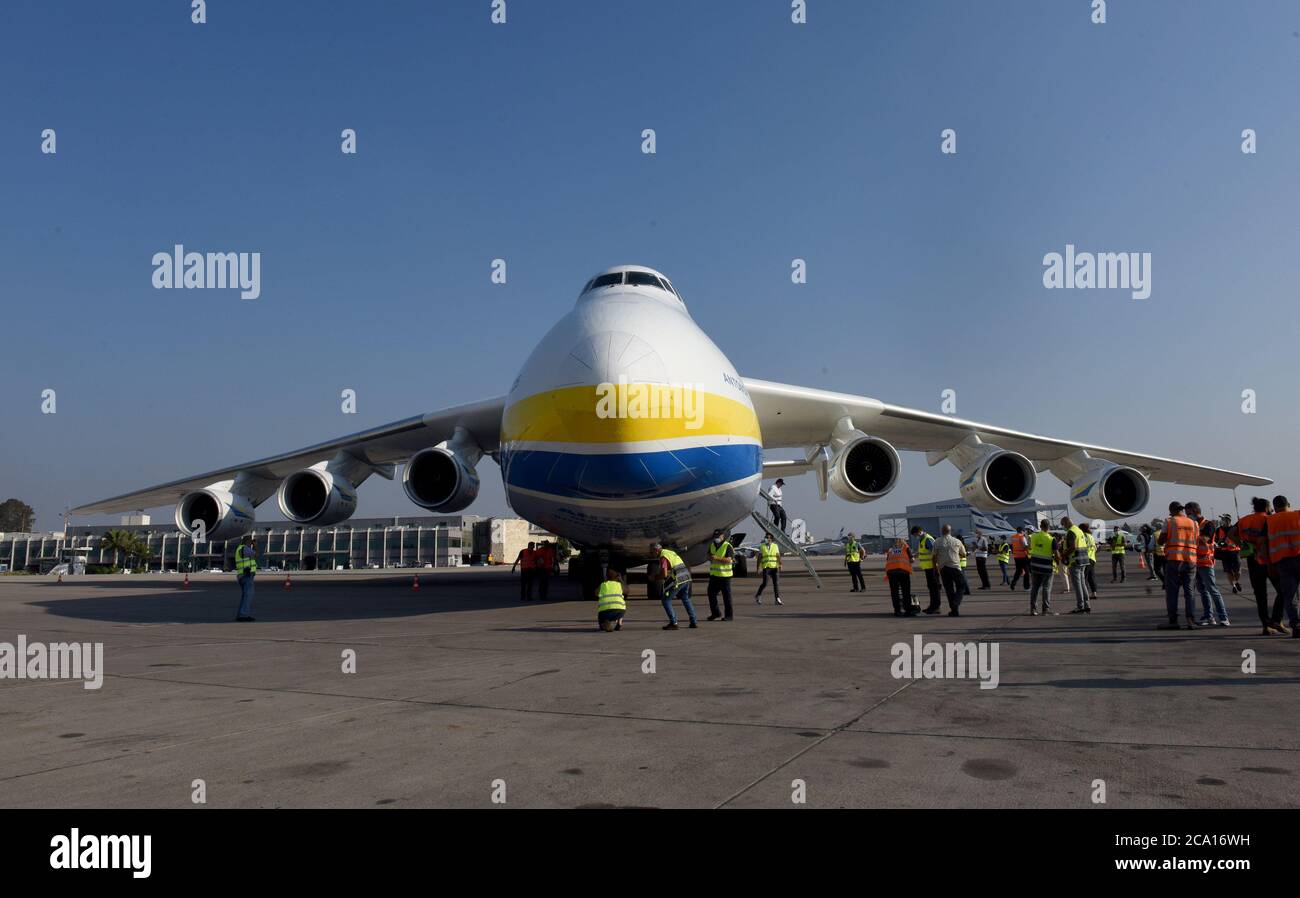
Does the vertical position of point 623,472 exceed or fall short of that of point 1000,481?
it exceeds it

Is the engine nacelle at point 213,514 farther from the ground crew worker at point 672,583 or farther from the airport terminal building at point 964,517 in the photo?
the airport terminal building at point 964,517

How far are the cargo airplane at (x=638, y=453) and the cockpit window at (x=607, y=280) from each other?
0.15 ft

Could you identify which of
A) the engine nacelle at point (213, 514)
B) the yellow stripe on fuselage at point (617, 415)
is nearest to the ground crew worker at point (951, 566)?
the yellow stripe on fuselage at point (617, 415)

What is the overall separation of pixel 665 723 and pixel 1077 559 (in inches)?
374

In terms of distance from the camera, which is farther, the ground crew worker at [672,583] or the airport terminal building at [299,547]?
the airport terminal building at [299,547]

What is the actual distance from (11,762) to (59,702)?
204 centimetres

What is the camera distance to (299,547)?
85.0 meters

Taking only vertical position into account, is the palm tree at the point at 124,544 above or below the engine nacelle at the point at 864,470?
below

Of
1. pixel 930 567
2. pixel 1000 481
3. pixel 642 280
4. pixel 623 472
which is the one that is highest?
pixel 642 280

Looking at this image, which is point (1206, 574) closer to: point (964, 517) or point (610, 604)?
point (610, 604)

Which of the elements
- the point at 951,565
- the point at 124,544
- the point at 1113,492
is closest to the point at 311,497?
the point at 951,565

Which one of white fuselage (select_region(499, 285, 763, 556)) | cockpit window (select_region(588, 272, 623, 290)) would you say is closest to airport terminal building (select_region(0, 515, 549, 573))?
cockpit window (select_region(588, 272, 623, 290))

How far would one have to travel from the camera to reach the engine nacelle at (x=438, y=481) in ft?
47.4
